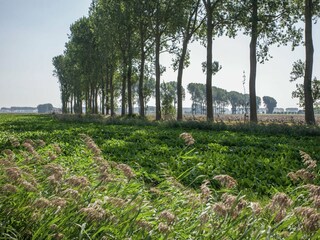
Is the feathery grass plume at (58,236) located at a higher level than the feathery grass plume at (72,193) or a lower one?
lower

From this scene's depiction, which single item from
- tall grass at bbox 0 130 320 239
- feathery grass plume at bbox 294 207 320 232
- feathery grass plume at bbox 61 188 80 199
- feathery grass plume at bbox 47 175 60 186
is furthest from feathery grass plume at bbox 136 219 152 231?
feathery grass plume at bbox 294 207 320 232

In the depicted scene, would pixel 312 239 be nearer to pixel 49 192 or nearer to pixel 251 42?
pixel 49 192

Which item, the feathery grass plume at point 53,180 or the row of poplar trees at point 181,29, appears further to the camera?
the row of poplar trees at point 181,29

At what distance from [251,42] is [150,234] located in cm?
2856

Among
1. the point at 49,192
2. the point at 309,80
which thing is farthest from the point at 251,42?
the point at 49,192

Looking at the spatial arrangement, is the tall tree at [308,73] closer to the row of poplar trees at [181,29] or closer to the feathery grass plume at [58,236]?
the row of poplar trees at [181,29]

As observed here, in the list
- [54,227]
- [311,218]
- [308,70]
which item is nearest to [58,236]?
[54,227]

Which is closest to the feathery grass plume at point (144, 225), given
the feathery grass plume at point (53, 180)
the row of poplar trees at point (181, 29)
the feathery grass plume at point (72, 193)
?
the feathery grass plume at point (72, 193)

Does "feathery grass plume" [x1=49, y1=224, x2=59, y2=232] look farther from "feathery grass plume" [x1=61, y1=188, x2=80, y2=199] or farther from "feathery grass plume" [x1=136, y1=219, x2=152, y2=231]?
"feathery grass plume" [x1=136, y1=219, x2=152, y2=231]

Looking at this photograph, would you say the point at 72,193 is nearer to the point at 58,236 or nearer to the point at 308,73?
the point at 58,236

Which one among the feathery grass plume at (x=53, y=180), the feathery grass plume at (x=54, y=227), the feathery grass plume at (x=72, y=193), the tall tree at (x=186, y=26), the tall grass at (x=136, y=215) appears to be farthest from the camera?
the tall tree at (x=186, y=26)

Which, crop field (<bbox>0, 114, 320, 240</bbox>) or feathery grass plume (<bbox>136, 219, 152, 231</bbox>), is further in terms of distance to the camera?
feathery grass plume (<bbox>136, 219, 152, 231</bbox>)

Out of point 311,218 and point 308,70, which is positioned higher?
point 308,70

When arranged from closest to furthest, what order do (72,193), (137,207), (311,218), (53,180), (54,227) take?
(311,218), (54,227), (72,193), (137,207), (53,180)
